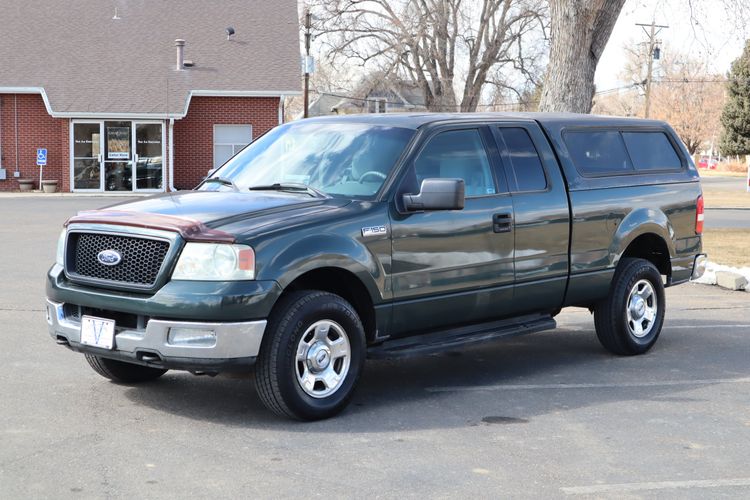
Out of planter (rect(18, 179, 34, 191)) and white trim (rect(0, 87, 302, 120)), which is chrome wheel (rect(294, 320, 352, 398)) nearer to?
white trim (rect(0, 87, 302, 120))

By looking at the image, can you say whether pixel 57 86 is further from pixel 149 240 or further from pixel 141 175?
pixel 149 240

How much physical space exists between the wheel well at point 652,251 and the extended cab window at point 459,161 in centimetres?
200

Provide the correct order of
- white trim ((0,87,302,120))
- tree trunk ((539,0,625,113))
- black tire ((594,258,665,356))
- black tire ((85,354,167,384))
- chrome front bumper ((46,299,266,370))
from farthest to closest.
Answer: white trim ((0,87,302,120)) → tree trunk ((539,0,625,113)) → black tire ((594,258,665,356)) → black tire ((85,354,167,384)) → chrome front bumper ((46,299,266,370))

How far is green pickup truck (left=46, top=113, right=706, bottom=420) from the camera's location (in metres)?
6.06

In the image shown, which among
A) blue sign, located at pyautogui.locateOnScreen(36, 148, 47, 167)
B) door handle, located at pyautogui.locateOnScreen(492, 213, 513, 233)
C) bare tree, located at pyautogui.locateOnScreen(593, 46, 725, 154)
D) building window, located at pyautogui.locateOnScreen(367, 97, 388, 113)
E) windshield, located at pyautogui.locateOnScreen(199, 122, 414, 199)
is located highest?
bare tree, located at pyautogui.locateOnScreen(593, 46, 725, 154)

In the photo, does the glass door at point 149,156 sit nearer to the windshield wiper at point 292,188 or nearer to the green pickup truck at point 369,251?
the green pickup truck at point 369,251

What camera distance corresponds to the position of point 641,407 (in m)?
6.88

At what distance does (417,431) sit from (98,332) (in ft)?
6.64

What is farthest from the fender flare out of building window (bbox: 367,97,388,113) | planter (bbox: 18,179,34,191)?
building window (bbox: 367,97,388,113)

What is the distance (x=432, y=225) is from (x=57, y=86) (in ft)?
99.6

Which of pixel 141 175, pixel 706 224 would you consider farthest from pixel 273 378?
pixel 141 175

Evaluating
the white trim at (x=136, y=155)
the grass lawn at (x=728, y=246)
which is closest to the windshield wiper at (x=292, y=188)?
the grass lawn at (x=728, y=246)

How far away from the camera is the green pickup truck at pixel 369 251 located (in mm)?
6059

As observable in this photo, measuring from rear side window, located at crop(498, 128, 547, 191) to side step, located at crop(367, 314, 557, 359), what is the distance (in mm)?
1009
